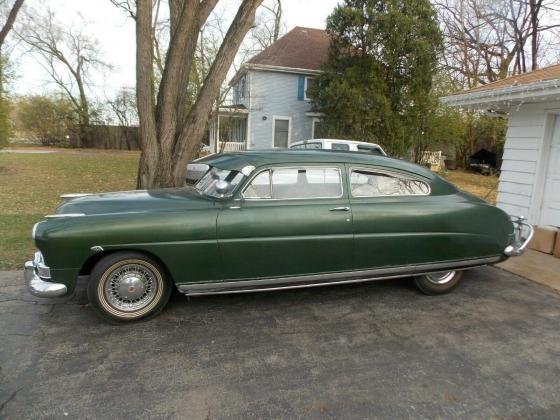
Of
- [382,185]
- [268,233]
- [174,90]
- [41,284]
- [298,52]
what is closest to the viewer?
[41,284]

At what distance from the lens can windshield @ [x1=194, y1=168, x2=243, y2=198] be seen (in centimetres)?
362

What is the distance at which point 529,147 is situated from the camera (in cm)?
670

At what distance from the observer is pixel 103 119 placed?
3503 cm

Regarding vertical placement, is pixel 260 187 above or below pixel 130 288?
A: above

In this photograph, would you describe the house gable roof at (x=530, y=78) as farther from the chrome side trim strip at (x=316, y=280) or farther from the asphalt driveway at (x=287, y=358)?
Result: the asphalt driveway at (x=287, y=358)

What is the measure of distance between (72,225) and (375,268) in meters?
2.97

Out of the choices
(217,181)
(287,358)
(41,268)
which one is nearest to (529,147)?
(217,181)

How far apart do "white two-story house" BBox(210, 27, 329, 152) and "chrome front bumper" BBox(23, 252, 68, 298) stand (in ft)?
58.6

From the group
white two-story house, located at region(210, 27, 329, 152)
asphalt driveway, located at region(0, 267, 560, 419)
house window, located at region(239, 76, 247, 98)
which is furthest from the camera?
house window, located at region(239, 76, 247, 98)

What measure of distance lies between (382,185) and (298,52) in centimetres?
2036

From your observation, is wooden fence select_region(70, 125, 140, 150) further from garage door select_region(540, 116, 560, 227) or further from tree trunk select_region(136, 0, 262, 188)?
Result: garage door select_region(540, 116, 560, 227)

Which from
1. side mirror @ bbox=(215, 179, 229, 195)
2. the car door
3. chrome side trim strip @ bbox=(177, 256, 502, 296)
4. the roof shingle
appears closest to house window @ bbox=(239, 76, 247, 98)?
the roof shingle

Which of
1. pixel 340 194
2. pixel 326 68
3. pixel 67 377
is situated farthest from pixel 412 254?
pixel 326 68

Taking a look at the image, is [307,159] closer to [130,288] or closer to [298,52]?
[130,288]
